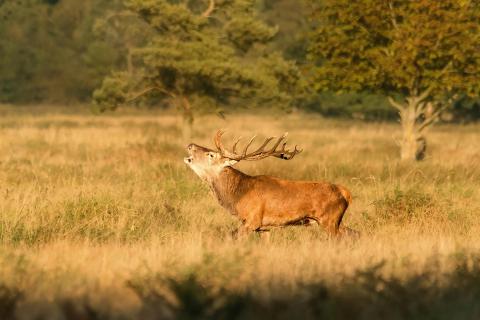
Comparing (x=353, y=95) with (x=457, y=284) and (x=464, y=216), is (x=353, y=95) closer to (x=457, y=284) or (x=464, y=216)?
(x=464, y=216)

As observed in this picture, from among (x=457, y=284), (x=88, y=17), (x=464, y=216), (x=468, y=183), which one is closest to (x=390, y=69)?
(x=468, y=183)

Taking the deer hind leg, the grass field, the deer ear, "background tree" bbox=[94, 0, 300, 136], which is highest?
"background tree" bbox=[94, 0, 300, 136]

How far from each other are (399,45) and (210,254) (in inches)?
584

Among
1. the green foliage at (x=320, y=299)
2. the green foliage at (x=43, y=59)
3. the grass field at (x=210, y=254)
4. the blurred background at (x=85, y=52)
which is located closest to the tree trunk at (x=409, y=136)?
the grass field at (x=210, y=254)

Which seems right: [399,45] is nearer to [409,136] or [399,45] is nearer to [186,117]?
[409,136]

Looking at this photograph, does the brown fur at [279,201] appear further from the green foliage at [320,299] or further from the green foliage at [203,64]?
the green foliage at [203,64]

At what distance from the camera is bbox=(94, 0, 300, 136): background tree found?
27.9m

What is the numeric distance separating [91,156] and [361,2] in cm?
722

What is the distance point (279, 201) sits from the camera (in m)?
10.1

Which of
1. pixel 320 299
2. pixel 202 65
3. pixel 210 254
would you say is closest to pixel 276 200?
pixel 210 254

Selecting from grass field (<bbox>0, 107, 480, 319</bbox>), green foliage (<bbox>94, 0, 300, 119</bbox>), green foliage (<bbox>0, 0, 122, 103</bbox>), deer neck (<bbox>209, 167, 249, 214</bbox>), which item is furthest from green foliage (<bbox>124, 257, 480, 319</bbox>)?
green foliage (<bbox>0, 0, 122, 103</bbox>)

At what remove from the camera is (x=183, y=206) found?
13.8 meters

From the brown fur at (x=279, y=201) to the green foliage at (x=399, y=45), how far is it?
11.9 m

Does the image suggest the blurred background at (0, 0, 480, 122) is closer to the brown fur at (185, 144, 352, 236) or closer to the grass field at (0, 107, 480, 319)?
the grass field at (0, 107, 480, 319)
